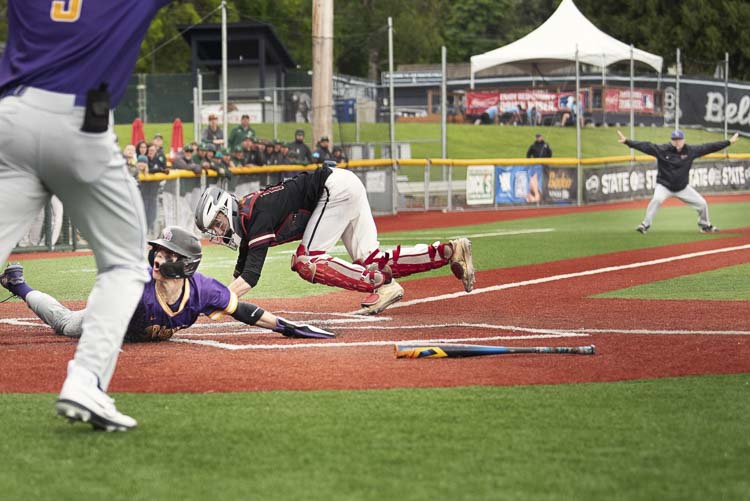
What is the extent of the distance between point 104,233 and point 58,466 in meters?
1.03

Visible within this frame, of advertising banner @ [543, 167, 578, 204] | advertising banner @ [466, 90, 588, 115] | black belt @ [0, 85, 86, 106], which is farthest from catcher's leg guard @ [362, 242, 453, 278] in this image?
advertising banner @ [466, 90, 588, 115]

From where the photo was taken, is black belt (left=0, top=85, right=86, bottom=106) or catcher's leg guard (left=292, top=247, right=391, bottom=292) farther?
catcher's leg guard (left=292, top=247, right=391, bottom=292)

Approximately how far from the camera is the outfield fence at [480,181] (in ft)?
76.6

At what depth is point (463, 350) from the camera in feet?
26.3

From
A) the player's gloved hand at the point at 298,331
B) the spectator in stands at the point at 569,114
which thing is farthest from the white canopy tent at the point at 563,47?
the player's gloved hand at the point at 298,331

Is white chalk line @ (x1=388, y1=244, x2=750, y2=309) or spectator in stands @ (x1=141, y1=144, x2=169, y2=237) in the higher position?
spectator in stands @ (x1=141, y1=144, x2=169, y2=237)

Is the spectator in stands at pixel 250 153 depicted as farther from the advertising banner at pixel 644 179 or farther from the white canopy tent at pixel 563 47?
the white canopy tent at pixel 563 47

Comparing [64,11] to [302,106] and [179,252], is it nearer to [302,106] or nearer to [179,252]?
[179,252]

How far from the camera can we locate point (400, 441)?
17.6 feet

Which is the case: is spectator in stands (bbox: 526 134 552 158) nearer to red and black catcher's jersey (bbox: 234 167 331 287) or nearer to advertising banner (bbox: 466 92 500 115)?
advertising banner (bbox: 466 92 500 115)

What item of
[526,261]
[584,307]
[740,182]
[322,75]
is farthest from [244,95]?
[584,307]

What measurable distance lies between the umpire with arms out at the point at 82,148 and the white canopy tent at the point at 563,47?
111 ft

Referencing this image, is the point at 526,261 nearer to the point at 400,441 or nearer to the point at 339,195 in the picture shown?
the point at 339,195

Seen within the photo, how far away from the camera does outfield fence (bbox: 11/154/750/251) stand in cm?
2334
